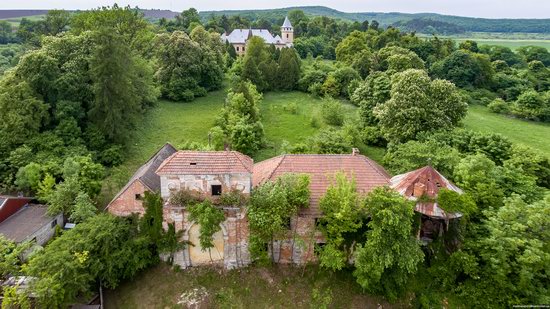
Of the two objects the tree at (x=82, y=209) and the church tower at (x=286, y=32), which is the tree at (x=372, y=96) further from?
the church tower at (x=286, y=32)

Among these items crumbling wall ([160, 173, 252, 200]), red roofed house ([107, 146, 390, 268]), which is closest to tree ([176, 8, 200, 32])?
red roofed house ([107, 146, 390, 268])

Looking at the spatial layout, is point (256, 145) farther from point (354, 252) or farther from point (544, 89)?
point (544, 89)

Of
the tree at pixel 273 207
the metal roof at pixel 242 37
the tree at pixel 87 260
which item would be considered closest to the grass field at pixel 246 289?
the tree at pixel 87 260

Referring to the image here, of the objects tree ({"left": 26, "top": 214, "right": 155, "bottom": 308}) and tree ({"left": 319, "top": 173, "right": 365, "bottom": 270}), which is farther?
tree ({"left": 319, "top": 173, "right": 365, "bottom": 270})

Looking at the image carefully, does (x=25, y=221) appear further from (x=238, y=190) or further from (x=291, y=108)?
(x=291, y=108)

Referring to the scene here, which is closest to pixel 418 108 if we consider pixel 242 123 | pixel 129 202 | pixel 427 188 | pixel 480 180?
pixel 480 180

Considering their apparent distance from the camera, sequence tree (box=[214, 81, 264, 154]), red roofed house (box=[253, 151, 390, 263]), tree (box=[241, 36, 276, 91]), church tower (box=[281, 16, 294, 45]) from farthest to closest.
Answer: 1. church tower (box=[281, 16, 294, 45])
2. tree (box=[241, 36, 276, 91])
3. tree (box=[214, 81, 264, 154])
4. red roofed house (box=[253, 151, 390, 263])

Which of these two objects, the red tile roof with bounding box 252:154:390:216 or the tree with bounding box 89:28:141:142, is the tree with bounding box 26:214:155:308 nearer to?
the red tile roof with bounding box 252:154:390:216
